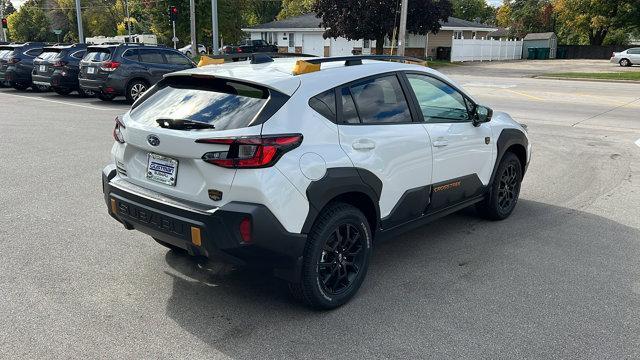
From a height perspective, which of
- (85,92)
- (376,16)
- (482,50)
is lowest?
(85,92)

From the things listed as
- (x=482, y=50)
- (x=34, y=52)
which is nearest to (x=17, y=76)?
(x=34, y=52)

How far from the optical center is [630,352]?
3.37 metres

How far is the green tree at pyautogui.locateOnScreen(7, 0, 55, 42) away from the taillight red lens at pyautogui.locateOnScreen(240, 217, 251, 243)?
108m

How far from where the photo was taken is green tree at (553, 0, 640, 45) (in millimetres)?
56750

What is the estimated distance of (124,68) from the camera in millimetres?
15797

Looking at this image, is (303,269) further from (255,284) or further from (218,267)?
(218,267)

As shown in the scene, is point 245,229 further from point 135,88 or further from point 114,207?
point 135,88

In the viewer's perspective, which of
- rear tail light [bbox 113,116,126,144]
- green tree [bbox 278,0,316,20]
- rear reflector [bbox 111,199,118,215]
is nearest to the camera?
rear reflector [bbox 111,199,118,215]

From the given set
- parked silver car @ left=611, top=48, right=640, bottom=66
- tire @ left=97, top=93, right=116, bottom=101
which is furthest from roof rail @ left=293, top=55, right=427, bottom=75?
parked silver car @ left=611, top=48, right=640, bottom=66

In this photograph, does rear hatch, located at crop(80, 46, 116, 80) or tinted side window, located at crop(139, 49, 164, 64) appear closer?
rear hatch, located at crop(80, 46, 116, 80)

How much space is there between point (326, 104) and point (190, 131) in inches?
37.1

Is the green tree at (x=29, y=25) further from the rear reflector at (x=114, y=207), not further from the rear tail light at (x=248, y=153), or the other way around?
the rear tail light at (x=248, y=153)

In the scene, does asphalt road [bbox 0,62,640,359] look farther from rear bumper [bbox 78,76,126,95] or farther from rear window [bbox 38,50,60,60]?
rear window [bbox 38,50,60,60]

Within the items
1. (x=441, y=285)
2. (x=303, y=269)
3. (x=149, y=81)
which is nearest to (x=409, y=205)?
(x=441, y=285)
